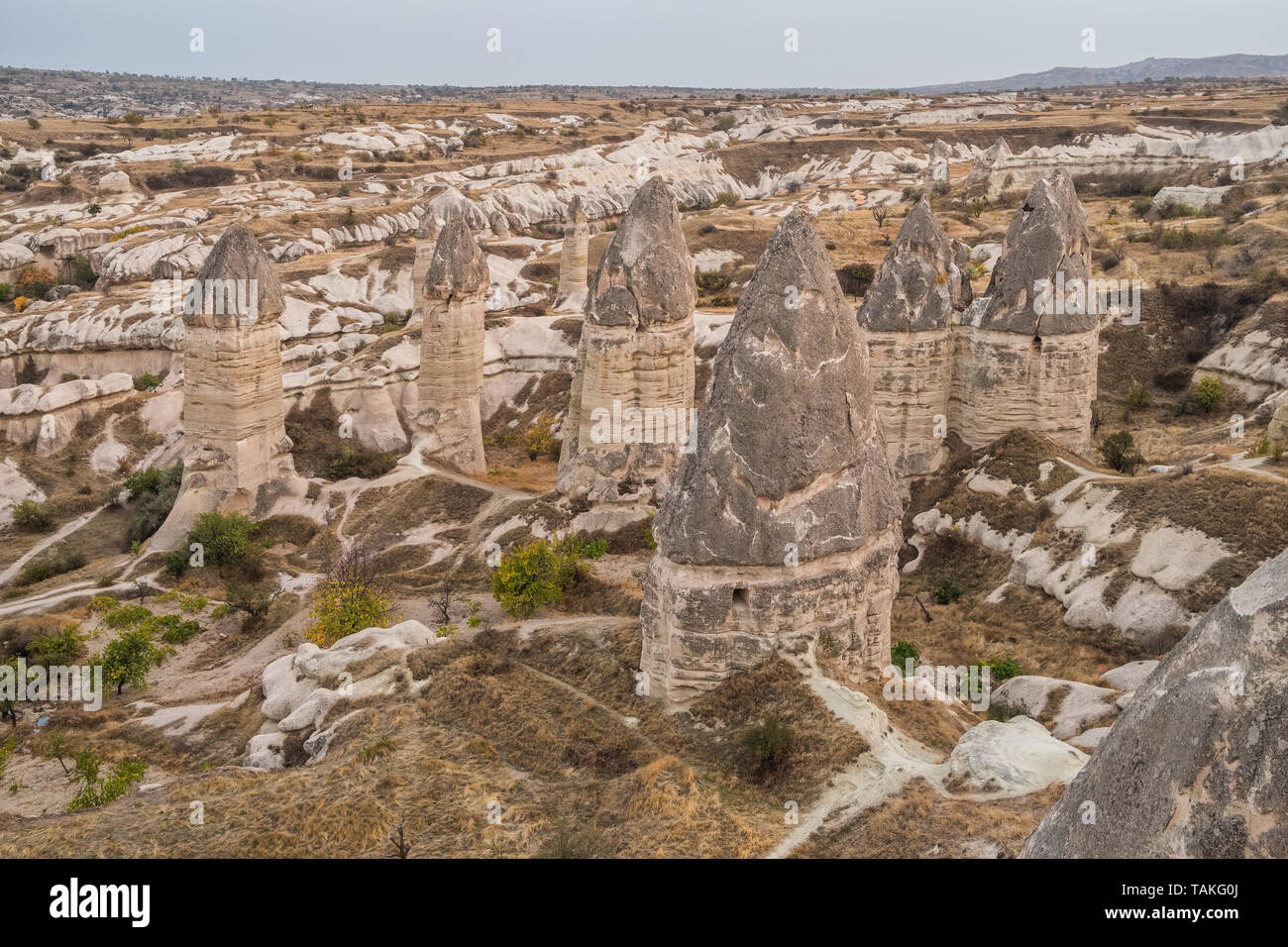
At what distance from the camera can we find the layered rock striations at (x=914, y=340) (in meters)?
22.4

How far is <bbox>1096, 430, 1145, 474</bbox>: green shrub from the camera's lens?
21500mm

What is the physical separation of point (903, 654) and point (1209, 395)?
17150 millimetres

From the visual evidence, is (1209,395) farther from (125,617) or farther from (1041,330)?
(125,617)

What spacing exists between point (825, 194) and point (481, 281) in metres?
44.5

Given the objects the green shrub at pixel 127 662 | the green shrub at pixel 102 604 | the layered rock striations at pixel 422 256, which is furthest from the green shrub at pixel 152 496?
the layered rock striations at pixel 422 256

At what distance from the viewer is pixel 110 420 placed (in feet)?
120

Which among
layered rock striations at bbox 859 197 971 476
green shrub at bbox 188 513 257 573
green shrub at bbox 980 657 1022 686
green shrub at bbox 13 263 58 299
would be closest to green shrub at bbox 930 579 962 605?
green shrub at bbox 980 657 1022 686

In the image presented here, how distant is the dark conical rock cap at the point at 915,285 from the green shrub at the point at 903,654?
8.69m

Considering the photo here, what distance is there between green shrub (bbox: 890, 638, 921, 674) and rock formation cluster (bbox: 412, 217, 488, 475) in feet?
59.8

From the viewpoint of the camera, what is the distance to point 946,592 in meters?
19.3

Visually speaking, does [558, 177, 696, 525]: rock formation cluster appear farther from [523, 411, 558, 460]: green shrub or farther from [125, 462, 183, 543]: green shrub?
[125, 462, 183, 543]: green shrub

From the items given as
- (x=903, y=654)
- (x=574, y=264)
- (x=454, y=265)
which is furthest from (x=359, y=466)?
(x=903, y=654)

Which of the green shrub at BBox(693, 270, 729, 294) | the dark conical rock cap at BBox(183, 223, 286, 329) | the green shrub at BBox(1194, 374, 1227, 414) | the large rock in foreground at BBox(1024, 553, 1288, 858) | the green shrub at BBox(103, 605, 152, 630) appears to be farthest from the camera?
the green shrub at BBox(693, 270, 729, 294)
